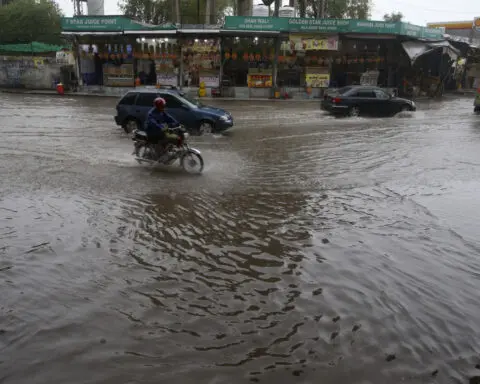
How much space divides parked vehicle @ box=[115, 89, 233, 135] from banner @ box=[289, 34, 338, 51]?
666 inches

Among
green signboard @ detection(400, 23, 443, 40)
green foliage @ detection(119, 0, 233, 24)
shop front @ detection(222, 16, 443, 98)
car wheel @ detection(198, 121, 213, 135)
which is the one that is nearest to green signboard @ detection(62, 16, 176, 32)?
shop front @ detection(222, 16, 443, 98)

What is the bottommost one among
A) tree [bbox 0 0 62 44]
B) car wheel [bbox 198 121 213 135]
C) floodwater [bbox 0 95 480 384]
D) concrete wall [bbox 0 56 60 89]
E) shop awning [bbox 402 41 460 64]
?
floodwater [bbox 0 95 480 384]

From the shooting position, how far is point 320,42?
97.0 feet

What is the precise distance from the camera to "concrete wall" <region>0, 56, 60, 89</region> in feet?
119

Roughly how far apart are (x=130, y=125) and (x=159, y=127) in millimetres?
6021

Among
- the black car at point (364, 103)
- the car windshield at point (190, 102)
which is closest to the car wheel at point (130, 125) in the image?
the car windshield at point (190, 102)

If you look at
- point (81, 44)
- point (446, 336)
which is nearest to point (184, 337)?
point (446, 336)

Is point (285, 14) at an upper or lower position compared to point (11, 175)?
upper

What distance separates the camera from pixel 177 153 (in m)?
9.54

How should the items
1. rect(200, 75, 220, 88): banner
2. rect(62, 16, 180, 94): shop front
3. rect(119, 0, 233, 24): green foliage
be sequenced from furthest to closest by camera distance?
rect(119, 0, 233, 24): green foliage → rect(200, 75, 220, 88): banner → rect(62, 16, 180, 94): shop front

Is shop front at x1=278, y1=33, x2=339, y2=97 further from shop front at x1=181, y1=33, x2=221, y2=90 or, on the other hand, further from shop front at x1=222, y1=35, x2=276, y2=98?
shop front at x1=181, y1=33, x2=221, y2=90

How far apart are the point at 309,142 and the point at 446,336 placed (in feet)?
33.3

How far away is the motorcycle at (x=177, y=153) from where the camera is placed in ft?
31.2

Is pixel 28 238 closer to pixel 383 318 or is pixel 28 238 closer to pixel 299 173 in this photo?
pixel 383 318
